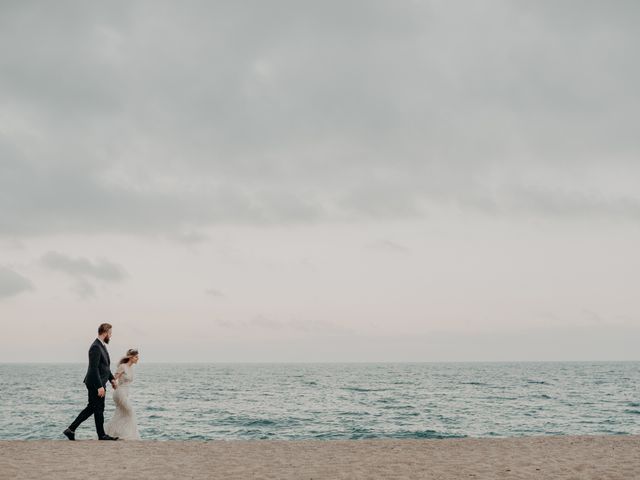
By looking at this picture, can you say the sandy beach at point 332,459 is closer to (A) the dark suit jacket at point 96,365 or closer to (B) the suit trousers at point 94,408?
(B) the suit trousers at point 94,408

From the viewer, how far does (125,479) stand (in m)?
9.22

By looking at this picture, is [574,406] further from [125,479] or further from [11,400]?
[11,400]

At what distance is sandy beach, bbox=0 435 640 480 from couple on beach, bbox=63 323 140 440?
58 centimetres

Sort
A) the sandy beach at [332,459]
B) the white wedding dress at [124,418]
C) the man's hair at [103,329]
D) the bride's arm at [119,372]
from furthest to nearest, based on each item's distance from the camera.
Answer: the bride's arm at [119,372] < the white wedding dress at [124,418] < the man's hair at [103,329] < the sandy beach at [332,459]

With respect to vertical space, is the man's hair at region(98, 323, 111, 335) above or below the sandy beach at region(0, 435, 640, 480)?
above

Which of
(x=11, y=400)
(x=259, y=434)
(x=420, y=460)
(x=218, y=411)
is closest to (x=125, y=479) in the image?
(x=420, y=460)

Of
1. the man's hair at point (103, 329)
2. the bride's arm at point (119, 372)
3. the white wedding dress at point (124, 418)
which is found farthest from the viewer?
the bride's arm at point (119, 372)

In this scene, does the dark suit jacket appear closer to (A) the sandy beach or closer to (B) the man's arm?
(B) the man's arm

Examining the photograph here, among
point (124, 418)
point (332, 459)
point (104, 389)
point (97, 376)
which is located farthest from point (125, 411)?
point (332, 459)

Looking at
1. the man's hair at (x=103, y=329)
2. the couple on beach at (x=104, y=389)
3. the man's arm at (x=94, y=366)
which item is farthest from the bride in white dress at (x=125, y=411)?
the man's hair at (x=103, y=329)

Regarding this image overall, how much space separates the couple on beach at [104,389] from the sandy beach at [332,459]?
0.58m

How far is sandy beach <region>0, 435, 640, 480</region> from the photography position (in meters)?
9.84

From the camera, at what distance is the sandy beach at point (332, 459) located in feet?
32.3

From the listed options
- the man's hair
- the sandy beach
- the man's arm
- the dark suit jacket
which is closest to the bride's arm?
the dark suit jacket
